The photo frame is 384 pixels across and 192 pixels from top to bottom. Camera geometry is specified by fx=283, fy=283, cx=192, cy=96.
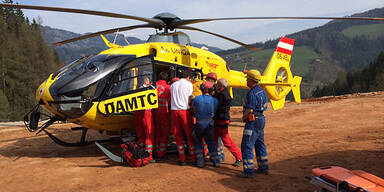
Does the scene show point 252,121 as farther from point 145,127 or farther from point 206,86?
point 145,127

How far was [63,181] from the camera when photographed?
5234mm

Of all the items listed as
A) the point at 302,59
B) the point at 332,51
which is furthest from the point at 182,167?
the point at 332,51

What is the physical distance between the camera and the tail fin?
1138cm

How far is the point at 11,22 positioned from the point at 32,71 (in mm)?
15470

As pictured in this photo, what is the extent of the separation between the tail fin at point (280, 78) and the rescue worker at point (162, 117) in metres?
5.63

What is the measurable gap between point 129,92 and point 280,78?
7.55 m

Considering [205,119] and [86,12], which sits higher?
[86,12]

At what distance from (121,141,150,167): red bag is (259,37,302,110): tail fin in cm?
638

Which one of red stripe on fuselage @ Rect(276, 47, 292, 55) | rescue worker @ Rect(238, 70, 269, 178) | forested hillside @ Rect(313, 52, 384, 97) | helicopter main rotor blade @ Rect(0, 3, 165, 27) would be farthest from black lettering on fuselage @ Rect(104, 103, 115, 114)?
forested hillside @ Rect(313, 52, 384, 97)

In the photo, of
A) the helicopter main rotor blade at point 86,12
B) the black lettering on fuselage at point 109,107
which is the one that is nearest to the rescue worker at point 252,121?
the black lettering on fuselage at point 109,107

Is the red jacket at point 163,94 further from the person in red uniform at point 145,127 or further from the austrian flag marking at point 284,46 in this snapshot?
the austrian flag marking at point 284,46

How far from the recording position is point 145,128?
632 cm

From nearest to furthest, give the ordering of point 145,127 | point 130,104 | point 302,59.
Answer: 1. point 130,104
2. point 145,127
3. point 302,59

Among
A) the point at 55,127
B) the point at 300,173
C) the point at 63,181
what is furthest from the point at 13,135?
the point at 300,173
